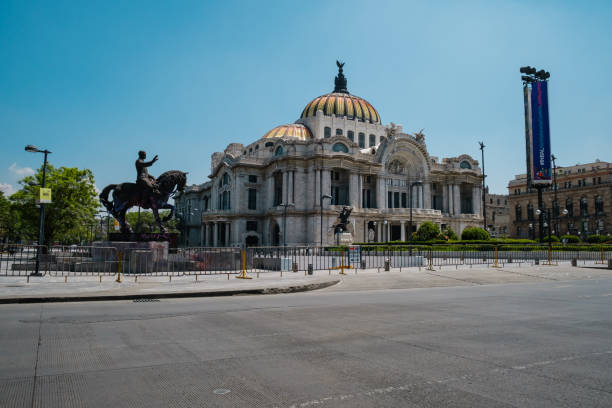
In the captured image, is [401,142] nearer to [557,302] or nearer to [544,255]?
[544,255]

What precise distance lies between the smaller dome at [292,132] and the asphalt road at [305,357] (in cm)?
6774

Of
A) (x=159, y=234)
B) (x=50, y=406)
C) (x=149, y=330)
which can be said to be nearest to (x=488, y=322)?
(x=149, y=330)

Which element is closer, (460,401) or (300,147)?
(460,401)

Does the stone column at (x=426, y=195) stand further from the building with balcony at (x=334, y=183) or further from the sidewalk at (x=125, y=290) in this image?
the sidewalk at (x=125, y=290)

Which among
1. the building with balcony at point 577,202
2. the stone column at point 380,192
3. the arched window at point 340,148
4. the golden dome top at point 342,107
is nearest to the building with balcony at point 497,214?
the building with balcony at point 577,202

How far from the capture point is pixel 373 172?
239 feet

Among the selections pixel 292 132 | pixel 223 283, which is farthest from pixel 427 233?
pixel 223 283

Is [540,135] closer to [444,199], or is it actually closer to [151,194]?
[444,199]

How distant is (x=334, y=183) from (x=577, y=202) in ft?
179

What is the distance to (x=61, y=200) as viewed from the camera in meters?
46.8

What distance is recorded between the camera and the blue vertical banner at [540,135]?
48.8 m

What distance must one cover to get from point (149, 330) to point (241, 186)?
66.5 m

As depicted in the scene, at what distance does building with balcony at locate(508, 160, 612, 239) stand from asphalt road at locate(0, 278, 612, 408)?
81354mm

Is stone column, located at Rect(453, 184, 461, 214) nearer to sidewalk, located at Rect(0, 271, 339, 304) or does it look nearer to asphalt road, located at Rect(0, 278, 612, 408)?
sidewalk, located at Rect(0, 271, 339, 304)
